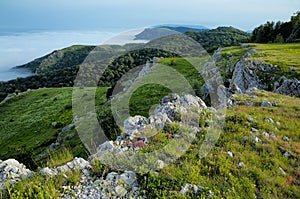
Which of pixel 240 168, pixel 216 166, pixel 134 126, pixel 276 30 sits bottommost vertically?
pixel 240 168

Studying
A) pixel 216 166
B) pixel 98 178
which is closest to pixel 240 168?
pixel 216 166

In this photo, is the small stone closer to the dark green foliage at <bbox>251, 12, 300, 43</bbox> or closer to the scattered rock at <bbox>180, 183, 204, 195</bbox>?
the scattered rock at <bbox>180, 183, 204, 195</bbox>

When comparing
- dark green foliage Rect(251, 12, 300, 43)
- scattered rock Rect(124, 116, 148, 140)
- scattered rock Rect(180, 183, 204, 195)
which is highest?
dark green foliage Rect(251, 12, 300, 43)

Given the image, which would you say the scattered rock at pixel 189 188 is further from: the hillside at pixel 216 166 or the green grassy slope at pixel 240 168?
the green grassy slope at pixel 240 168

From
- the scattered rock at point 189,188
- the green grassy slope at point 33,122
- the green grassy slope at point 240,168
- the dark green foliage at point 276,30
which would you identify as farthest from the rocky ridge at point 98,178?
the dark green foliage at point 276,30

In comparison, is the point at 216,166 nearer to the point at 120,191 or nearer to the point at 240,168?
the point at 240,168

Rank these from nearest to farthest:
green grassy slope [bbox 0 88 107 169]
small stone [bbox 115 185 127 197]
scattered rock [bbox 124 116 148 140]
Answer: small stone [bbox 115 185 127 197] → scattered rock [bbox 124 116 148 140] → green grassy slope [bbox 0 88 107 169]

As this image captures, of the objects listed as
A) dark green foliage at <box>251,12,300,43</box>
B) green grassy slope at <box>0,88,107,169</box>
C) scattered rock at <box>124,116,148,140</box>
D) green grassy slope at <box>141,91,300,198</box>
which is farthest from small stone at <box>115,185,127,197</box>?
dark green foliage at <box>251,12,300,43</box>

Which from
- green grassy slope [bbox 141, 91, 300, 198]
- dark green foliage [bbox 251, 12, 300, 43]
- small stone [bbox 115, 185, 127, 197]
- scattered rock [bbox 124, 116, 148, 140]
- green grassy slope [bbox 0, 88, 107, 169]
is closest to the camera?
small stone [bbox 115, 185, 127, 197]

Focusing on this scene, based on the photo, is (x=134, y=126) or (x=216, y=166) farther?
(x=134, y=126)

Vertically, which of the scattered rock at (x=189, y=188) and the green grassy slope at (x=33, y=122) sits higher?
the scattered rock at (x=189, y=188)

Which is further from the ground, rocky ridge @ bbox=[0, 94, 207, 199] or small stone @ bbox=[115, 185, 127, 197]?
rocky ridge @ bbox=[0, 94, 207, 199]

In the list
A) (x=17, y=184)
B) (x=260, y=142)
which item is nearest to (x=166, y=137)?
(x=260, y=142)

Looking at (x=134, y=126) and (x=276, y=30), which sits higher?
(x=276, y=30)
